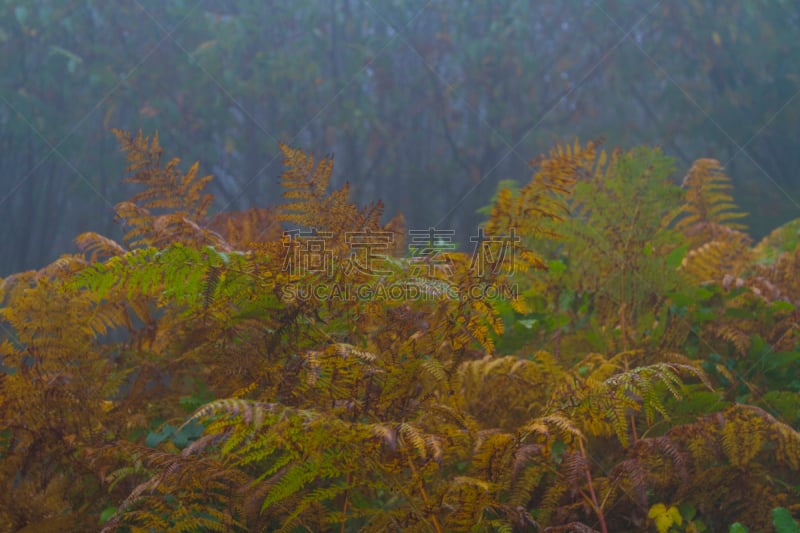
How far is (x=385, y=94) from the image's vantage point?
8453 mm

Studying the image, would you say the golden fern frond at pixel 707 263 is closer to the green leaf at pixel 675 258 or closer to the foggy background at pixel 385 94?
the green leaf at pixel 675 258

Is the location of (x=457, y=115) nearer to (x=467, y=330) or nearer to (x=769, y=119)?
(x=769, y=119)

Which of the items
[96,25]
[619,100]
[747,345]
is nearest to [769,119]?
[619,100]

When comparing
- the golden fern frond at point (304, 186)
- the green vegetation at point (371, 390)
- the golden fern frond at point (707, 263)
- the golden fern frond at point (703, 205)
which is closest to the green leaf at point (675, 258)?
the green vegetation at point (371, 390)

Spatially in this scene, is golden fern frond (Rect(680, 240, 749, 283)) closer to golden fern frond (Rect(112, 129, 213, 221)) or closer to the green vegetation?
the green vegetation

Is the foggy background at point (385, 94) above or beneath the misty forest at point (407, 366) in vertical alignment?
above

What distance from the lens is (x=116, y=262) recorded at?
153 centimetres

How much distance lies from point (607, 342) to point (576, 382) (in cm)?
63

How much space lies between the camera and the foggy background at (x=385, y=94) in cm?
787

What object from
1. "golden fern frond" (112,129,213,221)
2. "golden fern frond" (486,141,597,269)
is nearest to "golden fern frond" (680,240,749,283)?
"golden fern frond" (486,141,597,269)

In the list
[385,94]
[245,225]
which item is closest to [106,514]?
[245,225]

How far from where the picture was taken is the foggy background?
7867 millimetres

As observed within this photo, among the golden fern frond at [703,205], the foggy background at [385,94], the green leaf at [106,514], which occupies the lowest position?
the green leaf at [106,514]

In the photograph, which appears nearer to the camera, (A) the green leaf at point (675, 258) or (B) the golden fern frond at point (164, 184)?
(B) the golden fern frond at point (164, 184)
